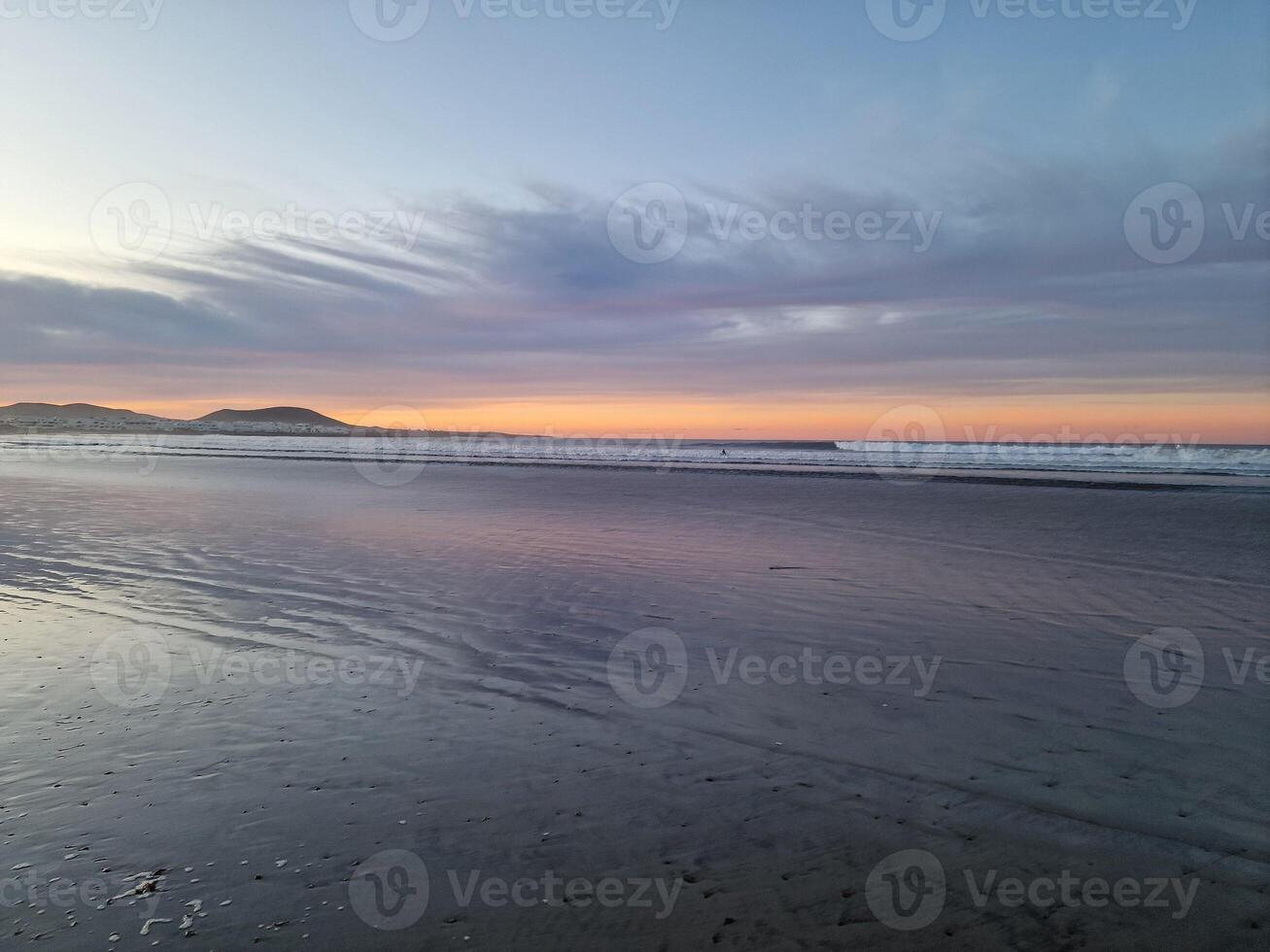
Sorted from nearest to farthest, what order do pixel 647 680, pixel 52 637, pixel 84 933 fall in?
pixel 84 933
pixel 647 680
pixel 52 637

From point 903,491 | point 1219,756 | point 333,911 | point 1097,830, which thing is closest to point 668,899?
point 333,911

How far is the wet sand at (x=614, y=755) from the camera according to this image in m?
4.19

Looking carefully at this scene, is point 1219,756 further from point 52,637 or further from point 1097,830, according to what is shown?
point 52,637

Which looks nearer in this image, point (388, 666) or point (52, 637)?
point (388, 666)

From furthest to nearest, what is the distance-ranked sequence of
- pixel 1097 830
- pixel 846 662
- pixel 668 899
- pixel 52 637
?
pixel 52 637, pixel 846 662, pixel 1097 830, pixel 668 899

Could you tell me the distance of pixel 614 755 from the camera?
6.15 metres

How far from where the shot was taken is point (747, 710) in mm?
7184

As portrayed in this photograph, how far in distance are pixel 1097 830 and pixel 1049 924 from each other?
1198 millimetres

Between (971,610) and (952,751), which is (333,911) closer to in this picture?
(952,751)

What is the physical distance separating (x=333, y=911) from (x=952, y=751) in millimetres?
4626

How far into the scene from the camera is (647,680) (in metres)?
8.02

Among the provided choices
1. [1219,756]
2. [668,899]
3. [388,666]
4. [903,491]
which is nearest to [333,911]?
[668,899]

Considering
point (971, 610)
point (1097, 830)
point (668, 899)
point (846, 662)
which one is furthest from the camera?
point (971, 610)

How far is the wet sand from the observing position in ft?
13.7
